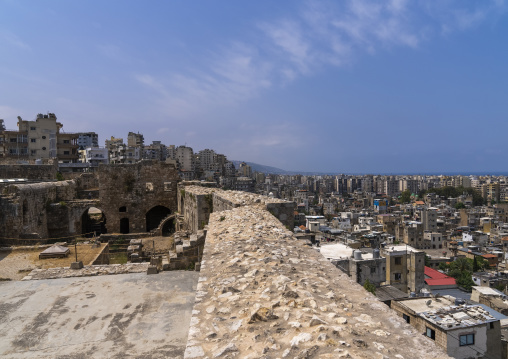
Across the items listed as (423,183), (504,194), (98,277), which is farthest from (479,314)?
(423,183)

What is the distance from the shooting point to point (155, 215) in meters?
23.7

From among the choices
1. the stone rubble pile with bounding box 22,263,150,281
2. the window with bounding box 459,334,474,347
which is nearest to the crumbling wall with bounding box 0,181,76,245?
the stone rubble pile with bounding box 22,263,150,281

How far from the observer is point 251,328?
9.54 ft

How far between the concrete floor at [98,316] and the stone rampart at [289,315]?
1.92 m

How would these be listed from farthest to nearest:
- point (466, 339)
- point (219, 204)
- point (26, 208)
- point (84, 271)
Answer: point (466, 339), point (26, 208), point (219, 204), point (84, 271)

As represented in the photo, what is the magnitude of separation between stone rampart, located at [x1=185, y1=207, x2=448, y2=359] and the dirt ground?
9.27 metres

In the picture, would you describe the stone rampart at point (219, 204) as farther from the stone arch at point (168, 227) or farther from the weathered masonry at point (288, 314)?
the weathered masonry at point (288, 314)

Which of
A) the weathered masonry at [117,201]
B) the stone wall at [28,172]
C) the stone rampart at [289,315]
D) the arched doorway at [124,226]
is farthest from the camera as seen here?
the stone wall at [28,172]

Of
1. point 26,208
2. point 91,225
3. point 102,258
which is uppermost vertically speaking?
point 26,208

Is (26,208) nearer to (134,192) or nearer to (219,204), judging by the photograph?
(134,192)

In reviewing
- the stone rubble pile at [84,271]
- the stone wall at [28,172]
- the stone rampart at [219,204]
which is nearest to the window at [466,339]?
the stone rampart at [219,204]

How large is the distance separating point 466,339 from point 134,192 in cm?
1991

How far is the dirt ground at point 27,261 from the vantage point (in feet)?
36.9

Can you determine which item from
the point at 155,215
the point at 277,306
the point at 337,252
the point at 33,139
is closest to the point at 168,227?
the point at 155,215
